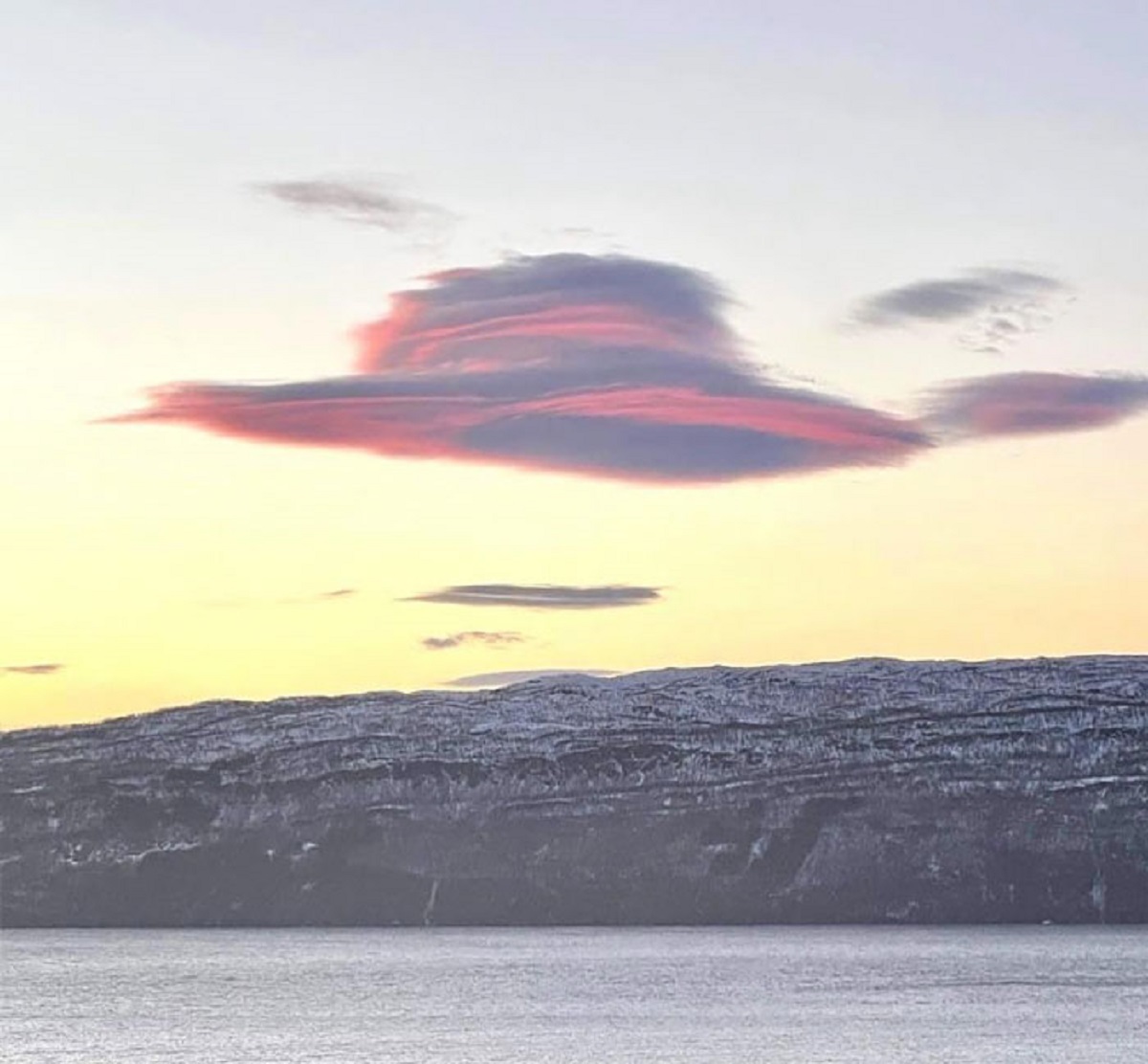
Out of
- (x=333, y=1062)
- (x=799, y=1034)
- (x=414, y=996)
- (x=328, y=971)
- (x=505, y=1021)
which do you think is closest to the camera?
(x=333, y=1062)

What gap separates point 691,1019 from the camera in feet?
412

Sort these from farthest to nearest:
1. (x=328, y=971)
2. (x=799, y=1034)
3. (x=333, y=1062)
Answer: (x=328, y=971)
(x=799, y=1034)
(x=333, y=1062)

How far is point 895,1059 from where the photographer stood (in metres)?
101

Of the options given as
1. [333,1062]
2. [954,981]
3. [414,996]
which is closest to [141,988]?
[414,996]

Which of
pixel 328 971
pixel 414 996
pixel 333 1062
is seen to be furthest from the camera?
pixel 328 971

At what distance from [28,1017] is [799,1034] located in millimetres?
43947

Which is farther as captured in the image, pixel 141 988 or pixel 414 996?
pixel 141 988

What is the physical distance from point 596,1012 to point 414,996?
70.3 ft

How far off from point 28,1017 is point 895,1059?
2103 inches

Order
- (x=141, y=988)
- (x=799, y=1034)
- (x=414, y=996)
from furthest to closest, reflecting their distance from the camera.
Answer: (x=141, y=988) → (x=414, y=996) → (x=799, y=1034)

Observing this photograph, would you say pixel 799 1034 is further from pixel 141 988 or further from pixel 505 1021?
pixel 141 988

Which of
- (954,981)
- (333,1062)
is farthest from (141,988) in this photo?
(333,1062)

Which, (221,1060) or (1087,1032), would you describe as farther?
(1087,1032)

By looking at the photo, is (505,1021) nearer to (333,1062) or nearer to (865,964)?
(333,1062)
